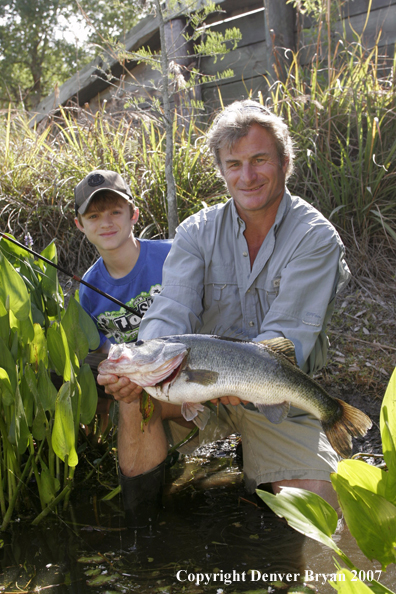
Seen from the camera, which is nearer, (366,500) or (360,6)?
(366,500)

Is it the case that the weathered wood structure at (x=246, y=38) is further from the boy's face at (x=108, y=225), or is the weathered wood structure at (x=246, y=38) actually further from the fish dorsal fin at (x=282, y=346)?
the fish dorsal fin at (x=282, y=346)

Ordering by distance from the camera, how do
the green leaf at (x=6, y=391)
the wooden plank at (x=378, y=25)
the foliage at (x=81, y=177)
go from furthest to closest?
→ the wooden plank at (x=378, y=25) < the foliage at (x=81, y=177) < the green leaf at (x=6, y=391)

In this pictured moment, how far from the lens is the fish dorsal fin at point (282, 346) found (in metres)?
2.31

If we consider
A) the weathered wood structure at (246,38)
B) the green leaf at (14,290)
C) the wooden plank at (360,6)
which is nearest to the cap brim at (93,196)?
the green leaf at (14,290)

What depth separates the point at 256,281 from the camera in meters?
2.90

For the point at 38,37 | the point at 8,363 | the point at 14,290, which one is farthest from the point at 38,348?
the point at 38,37

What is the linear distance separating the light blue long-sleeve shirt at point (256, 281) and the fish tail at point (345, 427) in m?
0.33

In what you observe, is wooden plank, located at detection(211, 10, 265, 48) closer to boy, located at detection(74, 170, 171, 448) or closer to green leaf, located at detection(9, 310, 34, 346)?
boy, located at detection(74, 170, 171, 448)

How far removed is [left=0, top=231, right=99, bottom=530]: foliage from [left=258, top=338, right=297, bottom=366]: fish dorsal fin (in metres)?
0.90

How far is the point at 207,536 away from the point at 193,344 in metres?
0.99

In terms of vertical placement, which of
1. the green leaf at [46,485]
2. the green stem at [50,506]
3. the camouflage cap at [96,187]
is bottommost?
the green stem at [50,506]

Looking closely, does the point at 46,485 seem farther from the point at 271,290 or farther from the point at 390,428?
the point at 390,428

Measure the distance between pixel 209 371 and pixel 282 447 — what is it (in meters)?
0.82

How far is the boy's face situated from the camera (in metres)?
3.34
